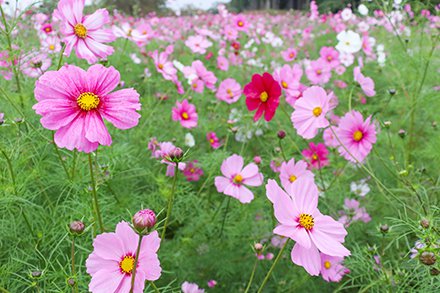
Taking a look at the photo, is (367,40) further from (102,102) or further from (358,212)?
(102,102)

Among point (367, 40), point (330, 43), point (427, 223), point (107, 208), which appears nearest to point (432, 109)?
point (367, 40)

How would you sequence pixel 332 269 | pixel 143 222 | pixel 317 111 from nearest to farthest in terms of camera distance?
pixel 143 222
pixel 317 111
pixel 332 269

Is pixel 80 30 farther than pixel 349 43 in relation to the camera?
No

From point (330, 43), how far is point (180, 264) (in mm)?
3546

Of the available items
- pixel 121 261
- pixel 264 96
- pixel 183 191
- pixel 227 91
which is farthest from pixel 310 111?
pixel 227 91

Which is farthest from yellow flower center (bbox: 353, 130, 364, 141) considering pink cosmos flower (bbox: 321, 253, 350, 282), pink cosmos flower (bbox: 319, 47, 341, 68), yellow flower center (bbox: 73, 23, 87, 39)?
pink cosmos flower (bbox: 319, 47, 341, 68)

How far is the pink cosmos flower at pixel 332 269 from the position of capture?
1.16 meters

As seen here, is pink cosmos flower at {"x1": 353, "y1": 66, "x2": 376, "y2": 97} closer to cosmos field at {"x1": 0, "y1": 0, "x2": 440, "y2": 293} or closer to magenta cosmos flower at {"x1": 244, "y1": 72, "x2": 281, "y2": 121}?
cosmos field at {"x1": 0, "y1": 0, "x2": 440, "y2": 293}

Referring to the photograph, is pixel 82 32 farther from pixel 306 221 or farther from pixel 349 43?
pixel 349 43

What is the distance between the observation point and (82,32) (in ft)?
3.00

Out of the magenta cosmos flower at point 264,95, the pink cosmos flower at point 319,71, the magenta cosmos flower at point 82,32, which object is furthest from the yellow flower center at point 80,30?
the pink cosmos flower at point 319,71

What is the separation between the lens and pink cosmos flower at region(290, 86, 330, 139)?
107 centimetres

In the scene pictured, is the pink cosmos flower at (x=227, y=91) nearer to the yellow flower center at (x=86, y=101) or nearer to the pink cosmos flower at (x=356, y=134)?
the pink cosmos flower at (x=356, y=134)

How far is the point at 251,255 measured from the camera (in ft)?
4.49
